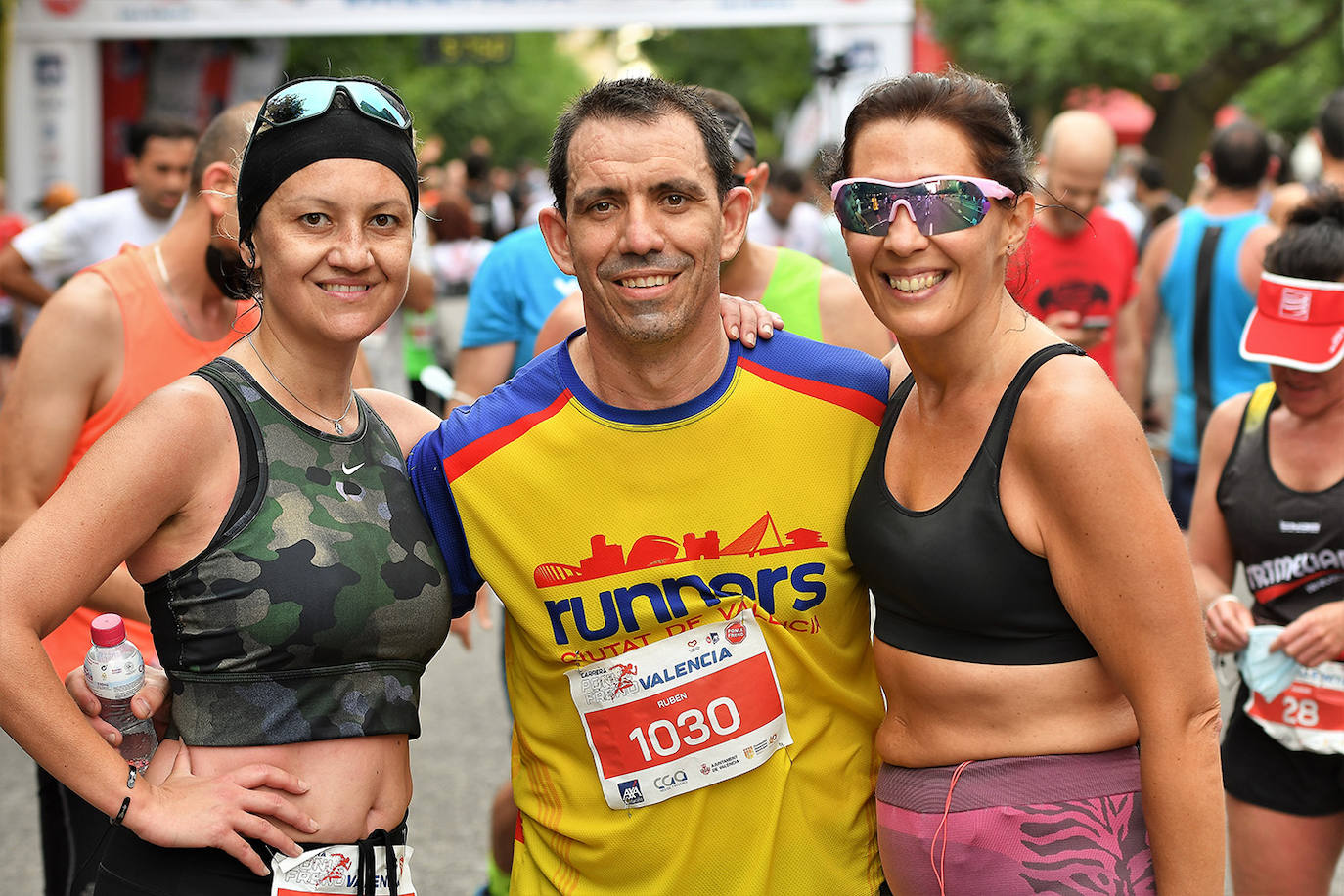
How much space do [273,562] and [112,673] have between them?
332 millimetres

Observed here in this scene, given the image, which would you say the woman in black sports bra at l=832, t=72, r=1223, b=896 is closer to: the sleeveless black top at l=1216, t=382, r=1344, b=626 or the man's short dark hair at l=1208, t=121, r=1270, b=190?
the sleeveless black top at l=1216, t=382, r=1344, b=626

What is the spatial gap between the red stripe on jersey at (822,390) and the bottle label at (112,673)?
3.76 ft

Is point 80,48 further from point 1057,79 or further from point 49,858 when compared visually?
point 1057,79

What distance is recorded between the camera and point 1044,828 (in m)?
2.19

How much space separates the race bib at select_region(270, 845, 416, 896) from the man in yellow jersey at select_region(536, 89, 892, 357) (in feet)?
5.29

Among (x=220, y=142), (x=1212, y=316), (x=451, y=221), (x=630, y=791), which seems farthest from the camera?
(x=451, y=221)

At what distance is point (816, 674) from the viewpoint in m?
2.53

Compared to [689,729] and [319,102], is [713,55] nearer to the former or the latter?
[319,102]

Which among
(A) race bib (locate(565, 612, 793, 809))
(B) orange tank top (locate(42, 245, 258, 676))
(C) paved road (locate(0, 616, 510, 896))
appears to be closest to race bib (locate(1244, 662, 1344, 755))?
(A) race bib (locate(565, 612, 793, 809))

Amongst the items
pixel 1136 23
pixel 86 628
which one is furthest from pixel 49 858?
pixel 1136 23

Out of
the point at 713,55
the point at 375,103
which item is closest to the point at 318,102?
the point at 375,103

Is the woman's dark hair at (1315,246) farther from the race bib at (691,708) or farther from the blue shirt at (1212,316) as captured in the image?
the blue shirt at (1212,316)

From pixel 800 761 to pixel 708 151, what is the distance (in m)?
1.08

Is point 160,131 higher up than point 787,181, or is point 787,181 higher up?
point 160,131
